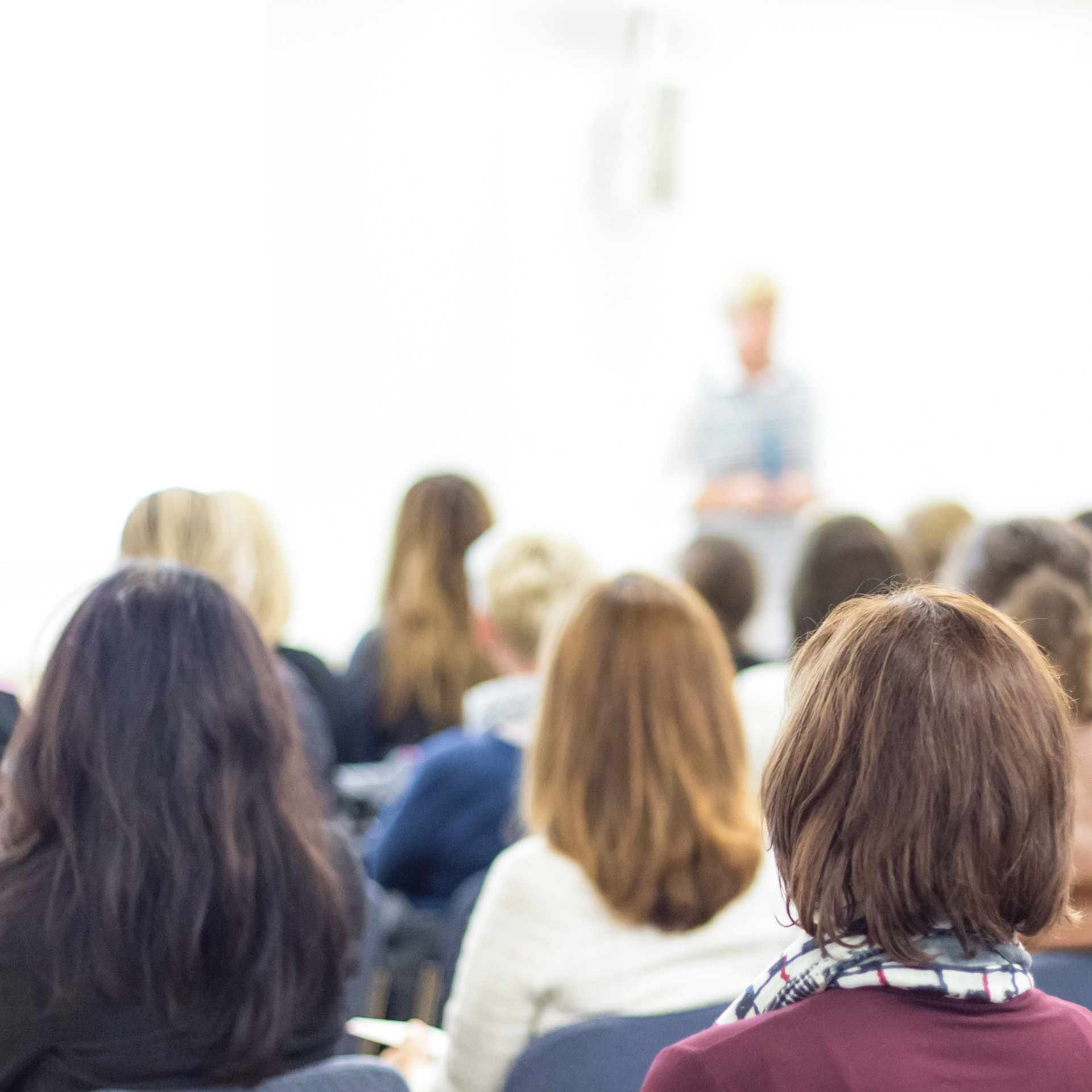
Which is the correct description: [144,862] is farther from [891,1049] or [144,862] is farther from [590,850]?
[891,1049]

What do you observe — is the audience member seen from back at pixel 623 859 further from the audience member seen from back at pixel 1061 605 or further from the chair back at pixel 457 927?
the audience member seen from back at pixel 1061 605

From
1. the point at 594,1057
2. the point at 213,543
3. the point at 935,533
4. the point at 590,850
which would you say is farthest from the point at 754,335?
the point at 594,1057

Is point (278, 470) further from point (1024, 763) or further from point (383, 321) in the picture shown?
point (1024, 763)

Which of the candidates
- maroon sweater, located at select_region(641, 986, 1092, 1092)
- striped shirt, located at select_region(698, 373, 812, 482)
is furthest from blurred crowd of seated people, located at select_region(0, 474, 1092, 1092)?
striped shirt, located at select_region(698, 373, 812, 482)

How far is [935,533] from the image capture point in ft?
10.6

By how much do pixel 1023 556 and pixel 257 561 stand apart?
1497mm

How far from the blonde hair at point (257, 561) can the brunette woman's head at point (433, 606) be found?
0.38 meters

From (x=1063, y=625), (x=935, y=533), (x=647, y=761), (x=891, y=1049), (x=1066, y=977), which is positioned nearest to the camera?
(x=891, y=1049)

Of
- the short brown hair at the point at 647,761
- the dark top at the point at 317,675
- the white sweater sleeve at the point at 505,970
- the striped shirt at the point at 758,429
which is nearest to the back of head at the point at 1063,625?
the short brown hair at the point at 647,761

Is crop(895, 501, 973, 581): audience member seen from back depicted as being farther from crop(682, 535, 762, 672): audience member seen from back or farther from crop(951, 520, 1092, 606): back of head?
crop(951, 520, 1092, 606): back of head

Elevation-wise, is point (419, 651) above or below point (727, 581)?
below

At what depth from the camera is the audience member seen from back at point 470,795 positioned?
208 cm

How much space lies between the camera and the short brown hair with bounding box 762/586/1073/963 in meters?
0.87

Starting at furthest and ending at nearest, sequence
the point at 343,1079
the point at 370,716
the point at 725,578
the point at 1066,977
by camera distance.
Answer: the point at 370,716 → the point at 725,578 → the point at 1066,977 → the point at 343,1079
